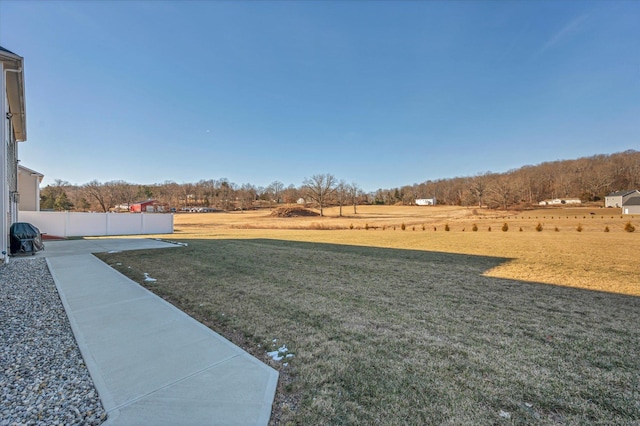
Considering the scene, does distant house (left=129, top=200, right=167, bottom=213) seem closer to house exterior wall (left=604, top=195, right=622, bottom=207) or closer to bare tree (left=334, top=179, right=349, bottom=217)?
bare tree (left=334, top=179, right=349, bottom=217)

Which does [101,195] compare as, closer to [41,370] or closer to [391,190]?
[41,370]

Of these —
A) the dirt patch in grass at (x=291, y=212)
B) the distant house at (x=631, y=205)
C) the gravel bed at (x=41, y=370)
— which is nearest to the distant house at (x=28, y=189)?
the gravel bed at (x=41, y=370)

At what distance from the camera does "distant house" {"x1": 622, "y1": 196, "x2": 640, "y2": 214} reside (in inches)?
1247

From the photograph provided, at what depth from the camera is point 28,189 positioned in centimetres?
1909

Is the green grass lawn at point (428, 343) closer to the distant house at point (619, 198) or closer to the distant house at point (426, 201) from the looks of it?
the distant house at point (619, 198)

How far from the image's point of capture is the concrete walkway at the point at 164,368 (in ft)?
6.11

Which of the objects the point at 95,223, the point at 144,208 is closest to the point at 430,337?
the point at 95,223

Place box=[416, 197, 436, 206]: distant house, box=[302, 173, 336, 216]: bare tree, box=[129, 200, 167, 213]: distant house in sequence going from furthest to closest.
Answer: box=[416, 197, 436, 206]: distant house < box=[302, 173, 336, 216]: bare tree < box=[129, 200, 167, 213]: distant house

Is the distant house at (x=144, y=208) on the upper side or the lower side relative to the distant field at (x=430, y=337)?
upper

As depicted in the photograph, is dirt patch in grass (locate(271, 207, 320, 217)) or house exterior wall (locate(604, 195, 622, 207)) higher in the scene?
house exterior wall (locate(604, 195, 622, 207))

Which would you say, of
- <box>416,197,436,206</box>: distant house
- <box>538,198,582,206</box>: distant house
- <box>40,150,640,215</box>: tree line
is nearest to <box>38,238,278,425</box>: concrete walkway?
<box>40,150,640,215</box>: tree line

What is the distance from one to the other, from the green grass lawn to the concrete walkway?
0.23 m

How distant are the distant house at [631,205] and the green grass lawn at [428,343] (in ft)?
133

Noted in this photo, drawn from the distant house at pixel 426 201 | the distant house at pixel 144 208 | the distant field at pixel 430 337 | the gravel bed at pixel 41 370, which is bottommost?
the distant field at pixel 430 337
